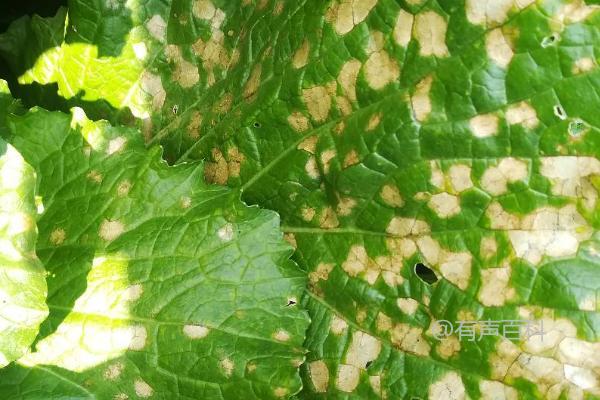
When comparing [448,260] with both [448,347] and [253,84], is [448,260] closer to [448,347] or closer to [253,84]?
[448,347]

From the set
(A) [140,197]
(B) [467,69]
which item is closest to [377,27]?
(B) [467,69]

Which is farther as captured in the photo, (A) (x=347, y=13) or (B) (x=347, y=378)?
(B) (x=347, y=378)

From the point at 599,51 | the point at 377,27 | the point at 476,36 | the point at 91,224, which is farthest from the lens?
the point at 91,224

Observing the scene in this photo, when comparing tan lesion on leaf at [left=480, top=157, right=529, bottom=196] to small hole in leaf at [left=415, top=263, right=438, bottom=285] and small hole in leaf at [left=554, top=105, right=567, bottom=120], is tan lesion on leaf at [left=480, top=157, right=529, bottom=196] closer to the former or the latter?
small hole in leaf at [left=554, top=105, right=567, bottom=120]

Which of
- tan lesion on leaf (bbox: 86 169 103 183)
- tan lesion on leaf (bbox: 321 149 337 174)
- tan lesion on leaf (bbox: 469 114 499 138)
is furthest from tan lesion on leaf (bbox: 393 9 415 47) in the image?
tan lesion on leaf (bbox: 86 169 103 183)

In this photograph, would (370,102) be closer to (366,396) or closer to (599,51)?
(599,51)

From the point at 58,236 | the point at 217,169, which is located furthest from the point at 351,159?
the point at 58,236

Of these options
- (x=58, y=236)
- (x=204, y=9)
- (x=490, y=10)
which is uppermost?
(x=490, y=10)
